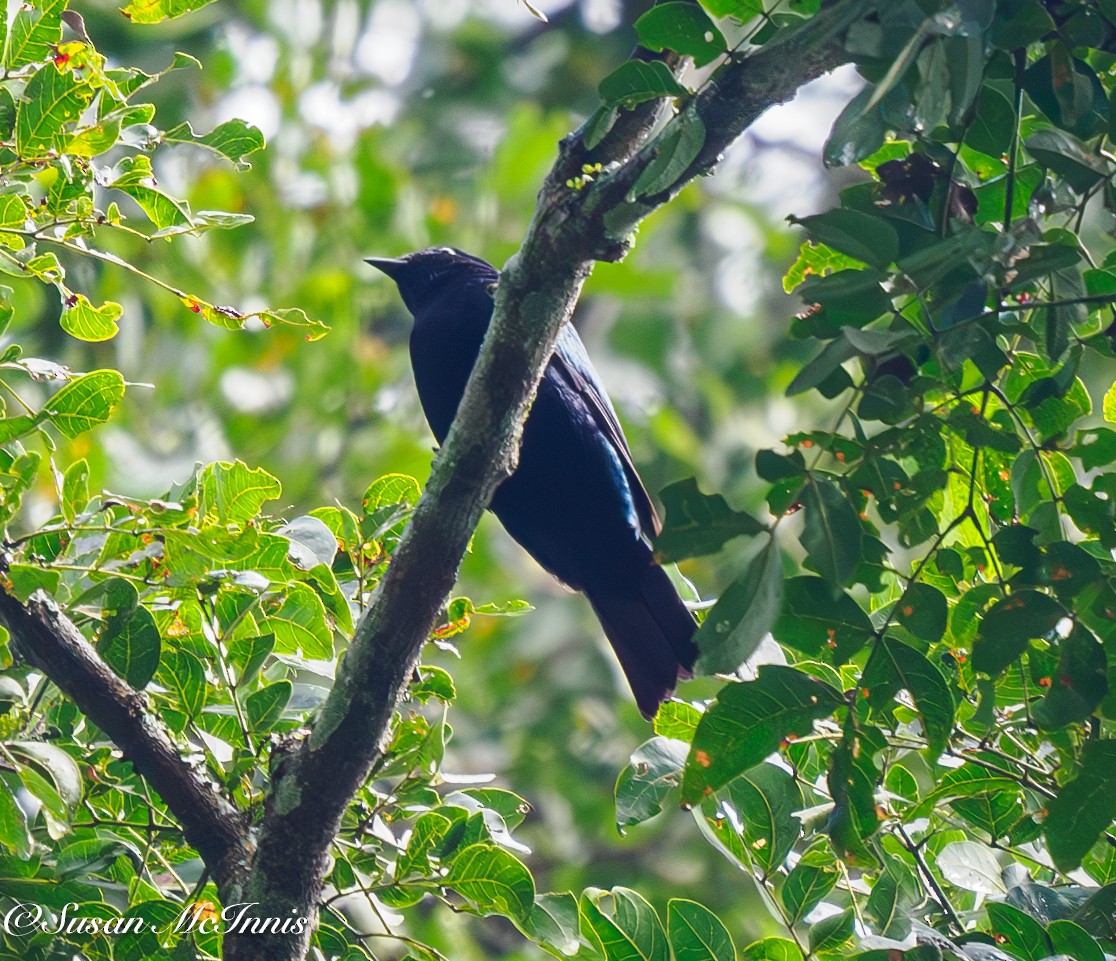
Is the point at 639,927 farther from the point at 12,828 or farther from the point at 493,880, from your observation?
the point at 12,828

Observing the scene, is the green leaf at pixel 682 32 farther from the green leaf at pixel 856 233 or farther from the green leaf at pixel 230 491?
the green leaf at pixel 230 491

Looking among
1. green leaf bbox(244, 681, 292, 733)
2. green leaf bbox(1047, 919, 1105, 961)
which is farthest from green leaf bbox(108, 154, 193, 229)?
green leaf bbox(1047, 919, 1105, 961)

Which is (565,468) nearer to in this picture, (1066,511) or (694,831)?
(1066,511)

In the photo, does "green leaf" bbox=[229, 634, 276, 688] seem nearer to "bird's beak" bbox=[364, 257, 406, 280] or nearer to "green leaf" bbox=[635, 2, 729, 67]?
"green leaf" bbox=[635, 2, 729, 67]

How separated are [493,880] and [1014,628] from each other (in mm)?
1058

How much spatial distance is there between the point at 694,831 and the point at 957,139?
Result: 6.80 m

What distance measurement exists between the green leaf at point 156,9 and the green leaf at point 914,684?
1.61 m

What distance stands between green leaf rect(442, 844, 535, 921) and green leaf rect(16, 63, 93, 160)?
1431mm

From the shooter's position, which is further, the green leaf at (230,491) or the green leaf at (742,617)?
the green leaf at (230,491)

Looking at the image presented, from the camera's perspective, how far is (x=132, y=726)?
221 cm

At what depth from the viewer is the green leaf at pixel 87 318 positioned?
A: 2.33 m

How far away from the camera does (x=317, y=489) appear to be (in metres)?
6.95

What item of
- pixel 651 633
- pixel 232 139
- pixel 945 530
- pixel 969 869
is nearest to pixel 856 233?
pixel 945 530

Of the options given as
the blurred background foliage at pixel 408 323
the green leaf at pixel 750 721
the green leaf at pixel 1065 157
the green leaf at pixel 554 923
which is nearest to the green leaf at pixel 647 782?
Result: the green leaf at pixel 554 923
